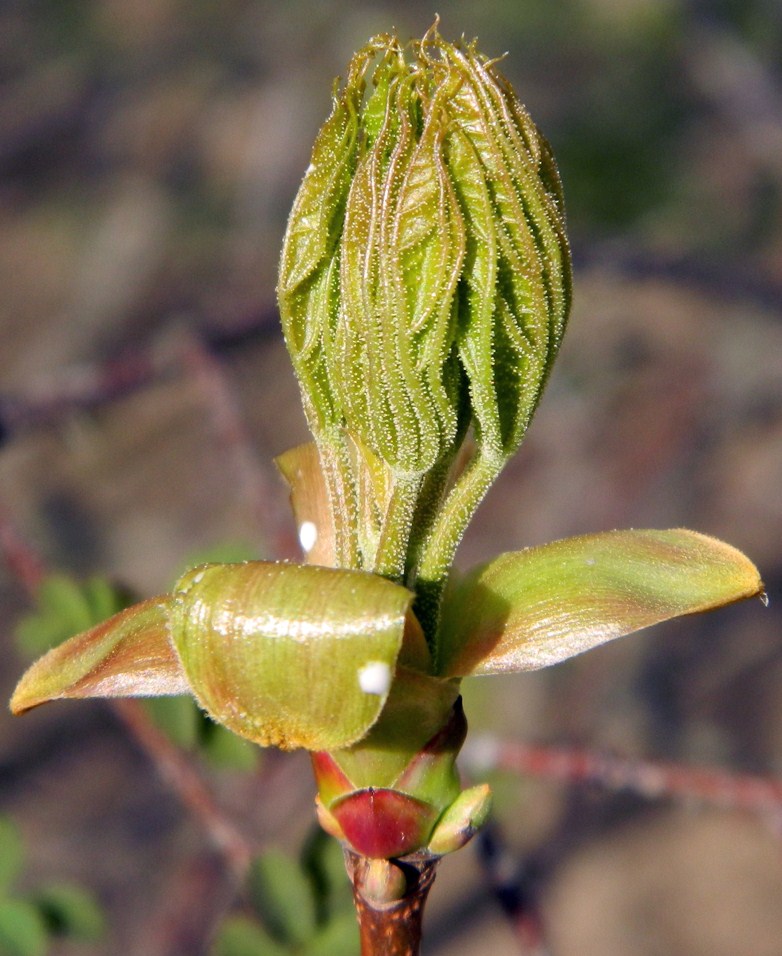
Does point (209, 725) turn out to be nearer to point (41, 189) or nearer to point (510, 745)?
point (510, 745)

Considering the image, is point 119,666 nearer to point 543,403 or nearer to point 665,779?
point 665,779

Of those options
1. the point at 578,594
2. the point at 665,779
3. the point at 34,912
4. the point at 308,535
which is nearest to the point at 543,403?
the point at 665,779

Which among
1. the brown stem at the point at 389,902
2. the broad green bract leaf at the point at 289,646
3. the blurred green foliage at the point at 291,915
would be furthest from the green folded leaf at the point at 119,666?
the blurred green foliage at the point at 291,915

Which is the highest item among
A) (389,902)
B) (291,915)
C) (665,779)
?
(389,902)

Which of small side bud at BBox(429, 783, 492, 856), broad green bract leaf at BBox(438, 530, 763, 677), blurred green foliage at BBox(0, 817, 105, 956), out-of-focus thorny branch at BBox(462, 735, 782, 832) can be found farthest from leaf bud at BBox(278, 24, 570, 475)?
blurred green foliage at BBox(0, 817, 105, 956)

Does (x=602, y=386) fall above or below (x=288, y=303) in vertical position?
below

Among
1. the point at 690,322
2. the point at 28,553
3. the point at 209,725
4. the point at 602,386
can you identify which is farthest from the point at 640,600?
the point at 690,322
